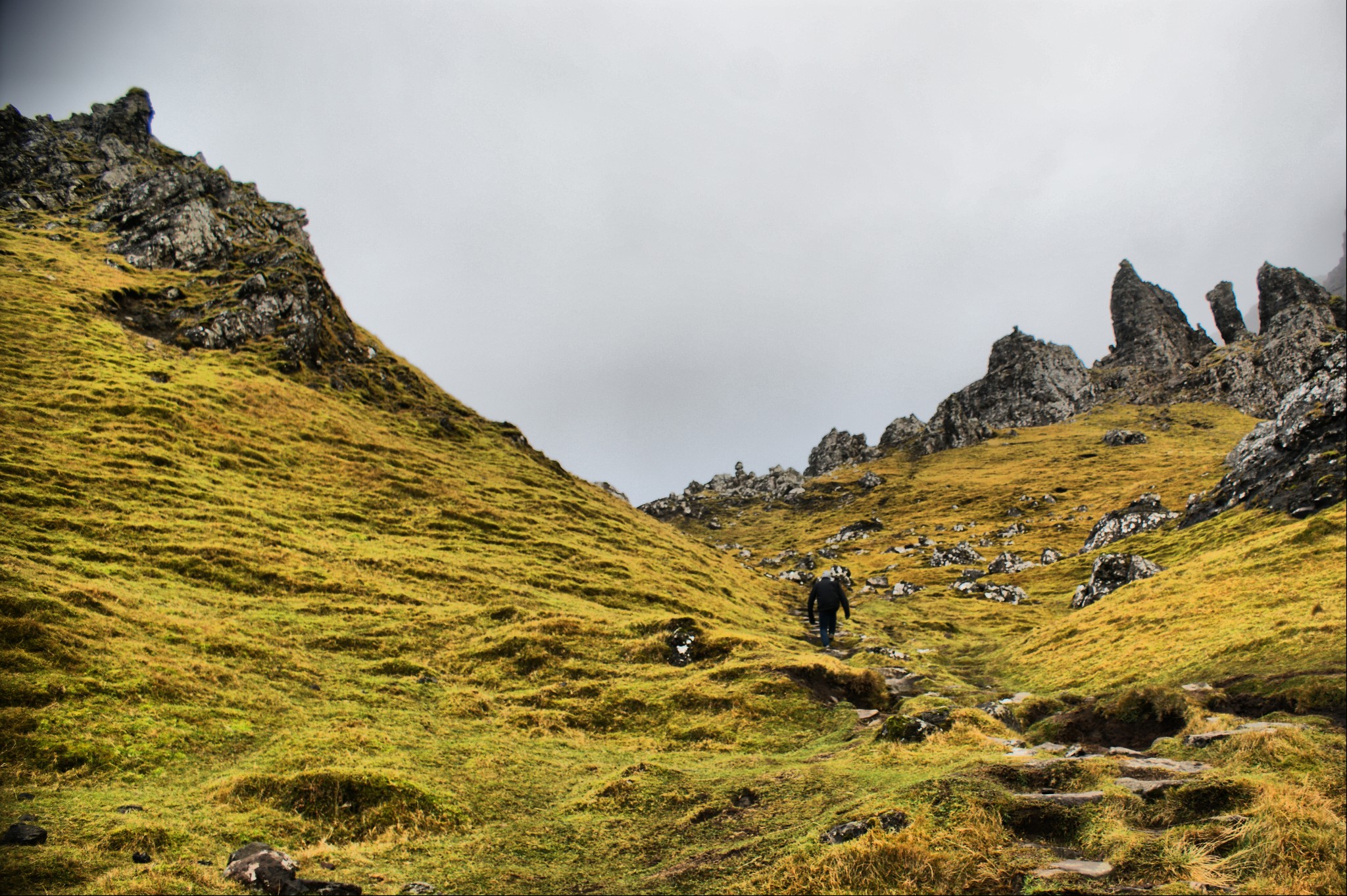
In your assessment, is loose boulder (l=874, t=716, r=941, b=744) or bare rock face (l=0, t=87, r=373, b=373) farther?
bare rock face (l=0, t=87, r=373, b=373)

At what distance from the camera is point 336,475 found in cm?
4738

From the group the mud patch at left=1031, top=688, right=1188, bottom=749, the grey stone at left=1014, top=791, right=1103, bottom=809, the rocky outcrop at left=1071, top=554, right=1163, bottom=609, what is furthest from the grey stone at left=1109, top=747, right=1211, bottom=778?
the rocky outcrop at left=1071, top=554, right=1163, bottom=609

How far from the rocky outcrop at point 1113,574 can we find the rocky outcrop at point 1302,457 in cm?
676

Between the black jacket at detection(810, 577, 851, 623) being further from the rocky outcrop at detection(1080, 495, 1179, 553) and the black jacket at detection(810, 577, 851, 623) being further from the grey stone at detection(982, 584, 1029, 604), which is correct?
the rocky outcrop at detection(1080, 495, 1179, 553)

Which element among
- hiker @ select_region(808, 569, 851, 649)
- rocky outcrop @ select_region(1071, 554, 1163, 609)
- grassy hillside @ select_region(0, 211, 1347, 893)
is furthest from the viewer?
rocky outcrop @ select_region(1071, 554, 1163, 609)

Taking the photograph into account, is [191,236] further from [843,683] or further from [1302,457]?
[1302,457]

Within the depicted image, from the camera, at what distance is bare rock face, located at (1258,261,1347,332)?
566 ft

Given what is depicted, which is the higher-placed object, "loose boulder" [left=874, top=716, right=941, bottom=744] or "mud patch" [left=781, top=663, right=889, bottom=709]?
"mud patch" [left=781, top=663, right=889, bottom=709]

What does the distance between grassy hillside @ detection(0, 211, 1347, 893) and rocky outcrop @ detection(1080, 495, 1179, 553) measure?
43.1 feet

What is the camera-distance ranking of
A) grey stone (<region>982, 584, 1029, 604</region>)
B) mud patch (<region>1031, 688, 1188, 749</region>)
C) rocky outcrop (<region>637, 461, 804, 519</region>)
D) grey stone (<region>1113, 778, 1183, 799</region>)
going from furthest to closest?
rocky outcrop (<region>637, 461, 804, 519</region>)
grey stone (<region>982, 584, 1029, 604</region>)
mud patch (<region>1031, 688, 1188, 749</region>)
grey stone (<region>1113, 778, 1183, 799</region>)

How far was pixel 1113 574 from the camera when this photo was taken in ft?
128

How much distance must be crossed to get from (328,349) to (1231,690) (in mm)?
77742

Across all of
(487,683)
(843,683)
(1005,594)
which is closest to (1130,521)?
(1005,594)

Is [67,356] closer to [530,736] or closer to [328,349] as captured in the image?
[328,349]
